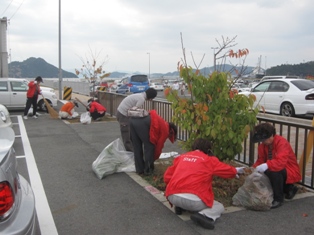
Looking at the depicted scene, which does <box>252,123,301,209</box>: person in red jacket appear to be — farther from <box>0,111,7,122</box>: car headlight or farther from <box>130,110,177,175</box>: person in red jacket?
<box>0,111,7,122</box>: car headlight

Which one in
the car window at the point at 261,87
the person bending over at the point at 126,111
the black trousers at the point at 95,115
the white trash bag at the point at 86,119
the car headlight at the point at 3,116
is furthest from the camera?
the car window at the point at 261,87

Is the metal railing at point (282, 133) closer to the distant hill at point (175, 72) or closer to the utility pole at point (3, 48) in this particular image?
the distant hill at point (175, 72)

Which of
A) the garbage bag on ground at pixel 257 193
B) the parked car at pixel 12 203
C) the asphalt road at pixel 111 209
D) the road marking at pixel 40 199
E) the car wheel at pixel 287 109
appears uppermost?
the parked car at pixel 12 203

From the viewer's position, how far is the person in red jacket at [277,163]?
13.6ft

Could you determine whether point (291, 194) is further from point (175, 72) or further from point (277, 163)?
point (175, 72)

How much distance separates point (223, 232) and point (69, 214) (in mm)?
1795

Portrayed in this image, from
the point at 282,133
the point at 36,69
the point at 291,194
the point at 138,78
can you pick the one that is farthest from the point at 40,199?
the point at 36,69

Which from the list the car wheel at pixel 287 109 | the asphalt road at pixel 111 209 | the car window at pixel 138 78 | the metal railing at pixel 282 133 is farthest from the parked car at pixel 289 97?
the car window at pixel 138 78

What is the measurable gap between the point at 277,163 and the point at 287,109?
922cm

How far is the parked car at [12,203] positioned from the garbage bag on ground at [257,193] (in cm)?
256

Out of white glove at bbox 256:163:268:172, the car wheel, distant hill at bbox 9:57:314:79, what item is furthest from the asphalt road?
the car wheel

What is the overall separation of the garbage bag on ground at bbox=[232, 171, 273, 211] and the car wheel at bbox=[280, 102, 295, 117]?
356 inches

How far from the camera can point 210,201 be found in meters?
3.77

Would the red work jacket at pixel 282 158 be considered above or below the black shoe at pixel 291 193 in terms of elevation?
above
